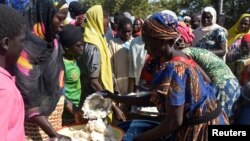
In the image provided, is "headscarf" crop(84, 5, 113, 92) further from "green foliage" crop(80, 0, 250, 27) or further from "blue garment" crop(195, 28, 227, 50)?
"green foliage" crop(80, 0, 250, 27)

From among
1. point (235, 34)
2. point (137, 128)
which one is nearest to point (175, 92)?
point (137, 128)

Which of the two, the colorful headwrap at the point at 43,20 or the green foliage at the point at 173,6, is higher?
the colorful headwrap at the point at 43,20

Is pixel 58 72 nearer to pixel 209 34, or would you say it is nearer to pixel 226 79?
pixel 226 79

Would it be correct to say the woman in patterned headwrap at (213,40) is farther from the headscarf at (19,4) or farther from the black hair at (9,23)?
the black hair at (9,23)

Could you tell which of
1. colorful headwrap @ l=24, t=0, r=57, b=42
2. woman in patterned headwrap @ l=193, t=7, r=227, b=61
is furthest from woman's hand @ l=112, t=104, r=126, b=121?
woman in patterned headwrap @ l=193, t=7, r=227, b=61

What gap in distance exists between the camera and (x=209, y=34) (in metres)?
5.73

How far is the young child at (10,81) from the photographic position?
147 centimetres

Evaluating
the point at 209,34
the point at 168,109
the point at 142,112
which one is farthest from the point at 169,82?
the point at 209,34

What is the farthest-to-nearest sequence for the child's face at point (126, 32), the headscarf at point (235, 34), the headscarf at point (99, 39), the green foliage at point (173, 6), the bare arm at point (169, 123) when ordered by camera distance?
the green foliage at point (173, 6)
the headscarf at point (235, 34)
the child's face at point (126, 32)
the headscarf at point (99, 39)
the bare arm at point (169, 123)

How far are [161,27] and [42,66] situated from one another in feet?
3.11

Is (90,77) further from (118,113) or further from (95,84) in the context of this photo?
(118,113)

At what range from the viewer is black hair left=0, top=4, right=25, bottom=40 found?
1.63 metres

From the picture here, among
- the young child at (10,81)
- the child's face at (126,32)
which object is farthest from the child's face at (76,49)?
the young child at (10,81)

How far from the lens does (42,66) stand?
2973 millimetres
